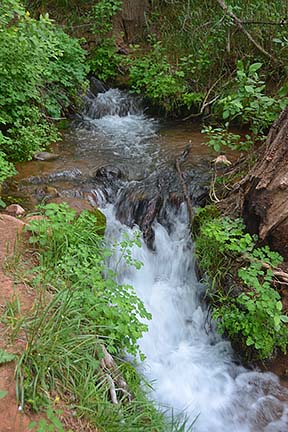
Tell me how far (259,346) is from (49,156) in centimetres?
384

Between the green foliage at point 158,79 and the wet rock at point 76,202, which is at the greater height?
the green foliage at point 158,79

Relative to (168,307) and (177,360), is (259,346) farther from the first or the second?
(168,307)

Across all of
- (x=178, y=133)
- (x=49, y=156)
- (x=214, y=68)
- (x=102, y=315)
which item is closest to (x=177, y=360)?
(x=102, y=315)

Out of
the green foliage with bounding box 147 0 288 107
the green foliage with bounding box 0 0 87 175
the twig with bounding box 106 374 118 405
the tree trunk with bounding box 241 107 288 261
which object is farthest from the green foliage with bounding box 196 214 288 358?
the green foliage with bounding box 147 0 288 107

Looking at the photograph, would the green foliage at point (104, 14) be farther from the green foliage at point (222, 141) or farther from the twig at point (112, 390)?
the twig at point (112, 390)

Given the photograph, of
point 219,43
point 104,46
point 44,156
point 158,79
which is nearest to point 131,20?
point 104,46

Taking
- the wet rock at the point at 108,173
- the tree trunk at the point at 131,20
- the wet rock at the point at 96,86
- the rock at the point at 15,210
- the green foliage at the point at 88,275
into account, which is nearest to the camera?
the green foliage at the point at 88,275

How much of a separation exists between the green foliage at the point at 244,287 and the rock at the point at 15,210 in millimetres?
1802

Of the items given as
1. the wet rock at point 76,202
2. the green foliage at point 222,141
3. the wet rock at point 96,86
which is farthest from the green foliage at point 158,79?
the wet rock at point 76,202

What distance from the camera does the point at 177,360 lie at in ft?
11.7

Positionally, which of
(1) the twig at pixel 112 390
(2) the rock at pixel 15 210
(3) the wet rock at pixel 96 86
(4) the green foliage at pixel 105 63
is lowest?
(2) the rock at pixel 15 210

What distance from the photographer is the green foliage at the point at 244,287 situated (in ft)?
9.96

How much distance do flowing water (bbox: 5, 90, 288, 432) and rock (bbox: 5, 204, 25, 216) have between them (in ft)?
1.83

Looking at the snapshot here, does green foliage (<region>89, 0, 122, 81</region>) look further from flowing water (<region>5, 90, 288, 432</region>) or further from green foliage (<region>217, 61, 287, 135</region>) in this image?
green foliage (<region>217, 61, 287, 135</region>)
